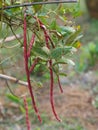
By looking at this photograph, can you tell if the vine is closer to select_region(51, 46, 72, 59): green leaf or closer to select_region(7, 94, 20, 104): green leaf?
select_region(51, 46, 72, 59): green leaf

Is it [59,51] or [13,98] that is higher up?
[59,51]

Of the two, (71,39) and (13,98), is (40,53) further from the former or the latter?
(13,98)

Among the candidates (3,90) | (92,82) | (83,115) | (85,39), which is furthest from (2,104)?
(85,39)

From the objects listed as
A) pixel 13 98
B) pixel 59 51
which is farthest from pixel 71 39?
pixel 13 98

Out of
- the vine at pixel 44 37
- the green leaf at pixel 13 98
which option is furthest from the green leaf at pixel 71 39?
the green leaf at pixel 13 98

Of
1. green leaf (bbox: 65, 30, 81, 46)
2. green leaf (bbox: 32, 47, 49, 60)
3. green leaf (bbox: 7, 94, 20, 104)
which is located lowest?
green leaf (bbox: 7, 94, 20, 104)

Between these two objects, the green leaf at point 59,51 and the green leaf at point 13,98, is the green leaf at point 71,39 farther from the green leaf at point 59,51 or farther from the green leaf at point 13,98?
the green leaf at point 13,98

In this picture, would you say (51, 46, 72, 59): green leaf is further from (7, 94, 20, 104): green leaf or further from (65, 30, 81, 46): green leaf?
(7, 94, 20, 104): green leaf

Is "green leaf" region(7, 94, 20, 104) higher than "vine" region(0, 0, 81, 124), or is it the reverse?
"vine" region(0, 0, 81, 124)

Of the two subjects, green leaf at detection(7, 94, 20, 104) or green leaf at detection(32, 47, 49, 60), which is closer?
green leaf at detection(32, 47, 49, 60)

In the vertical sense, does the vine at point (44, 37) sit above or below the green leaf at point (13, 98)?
above

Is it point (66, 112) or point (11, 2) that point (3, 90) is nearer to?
point (66, 112)

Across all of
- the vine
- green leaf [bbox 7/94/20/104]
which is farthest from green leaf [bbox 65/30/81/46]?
green leaf [bbox 7/94/20/104]

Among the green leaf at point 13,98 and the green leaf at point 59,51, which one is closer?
the green leaf at point 59,51
